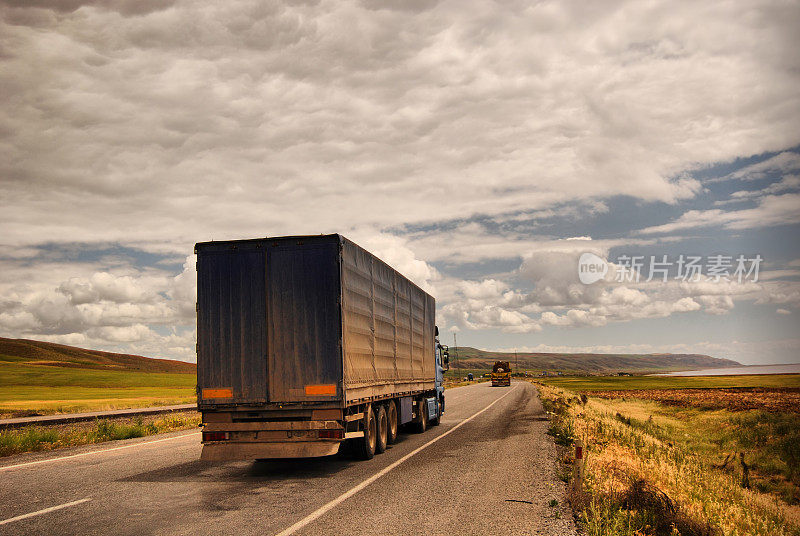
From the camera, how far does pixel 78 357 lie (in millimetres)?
160000

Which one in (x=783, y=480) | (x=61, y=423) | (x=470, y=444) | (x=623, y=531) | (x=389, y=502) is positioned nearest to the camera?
(x=623, y=531)

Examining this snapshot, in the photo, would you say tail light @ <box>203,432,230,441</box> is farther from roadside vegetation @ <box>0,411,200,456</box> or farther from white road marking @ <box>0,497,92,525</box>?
roadside vegetation @ <box>0,411,200,456</box>

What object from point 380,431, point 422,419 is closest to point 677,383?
point 422,419

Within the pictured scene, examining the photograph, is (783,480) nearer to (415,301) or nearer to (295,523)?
(415,301)

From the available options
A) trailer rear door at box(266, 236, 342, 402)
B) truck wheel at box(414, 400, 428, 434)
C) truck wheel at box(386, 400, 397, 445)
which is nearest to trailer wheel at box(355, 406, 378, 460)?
truck wheel at box(386, 400, 397, 445)

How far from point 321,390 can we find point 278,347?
3.81ft

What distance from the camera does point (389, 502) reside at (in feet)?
29.4

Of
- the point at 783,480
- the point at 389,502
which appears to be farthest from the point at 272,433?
the point at 783,480

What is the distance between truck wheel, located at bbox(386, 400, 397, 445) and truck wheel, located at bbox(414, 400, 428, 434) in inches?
144

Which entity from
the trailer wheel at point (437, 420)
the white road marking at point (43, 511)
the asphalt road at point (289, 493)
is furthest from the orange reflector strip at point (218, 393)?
the trailer wheel at point (437, 420)

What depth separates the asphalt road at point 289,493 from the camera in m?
7.71

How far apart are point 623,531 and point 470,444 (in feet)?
32.6

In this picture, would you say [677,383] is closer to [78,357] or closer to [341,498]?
[341,498]

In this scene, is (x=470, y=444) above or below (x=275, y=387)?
below
